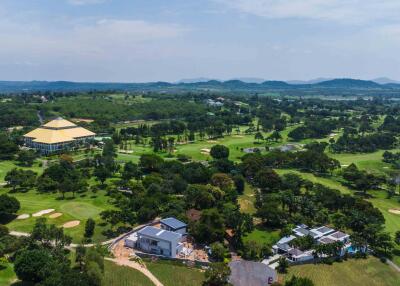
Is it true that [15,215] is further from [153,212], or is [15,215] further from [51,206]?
[153,212]

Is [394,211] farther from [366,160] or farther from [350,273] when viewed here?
[366,160]

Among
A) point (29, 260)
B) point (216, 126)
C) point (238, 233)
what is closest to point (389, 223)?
point (238, 233)

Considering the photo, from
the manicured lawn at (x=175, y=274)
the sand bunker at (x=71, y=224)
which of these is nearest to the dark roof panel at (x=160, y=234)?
the manicured lawn at (x=175, y=274)

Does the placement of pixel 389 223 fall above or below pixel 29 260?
below

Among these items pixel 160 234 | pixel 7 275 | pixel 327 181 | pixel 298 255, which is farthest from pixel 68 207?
pixel 327 181

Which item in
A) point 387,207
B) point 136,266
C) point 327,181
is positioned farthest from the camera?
point 327,181

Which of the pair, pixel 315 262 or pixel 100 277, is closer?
pixel 100 277

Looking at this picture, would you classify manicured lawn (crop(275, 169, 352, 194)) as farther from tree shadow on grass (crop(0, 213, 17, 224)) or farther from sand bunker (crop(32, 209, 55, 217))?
tree shadow on grass (crop(0, 213, 17, 224))

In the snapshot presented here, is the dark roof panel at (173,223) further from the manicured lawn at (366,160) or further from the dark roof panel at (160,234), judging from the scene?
the manicured lawn at (366,160)
